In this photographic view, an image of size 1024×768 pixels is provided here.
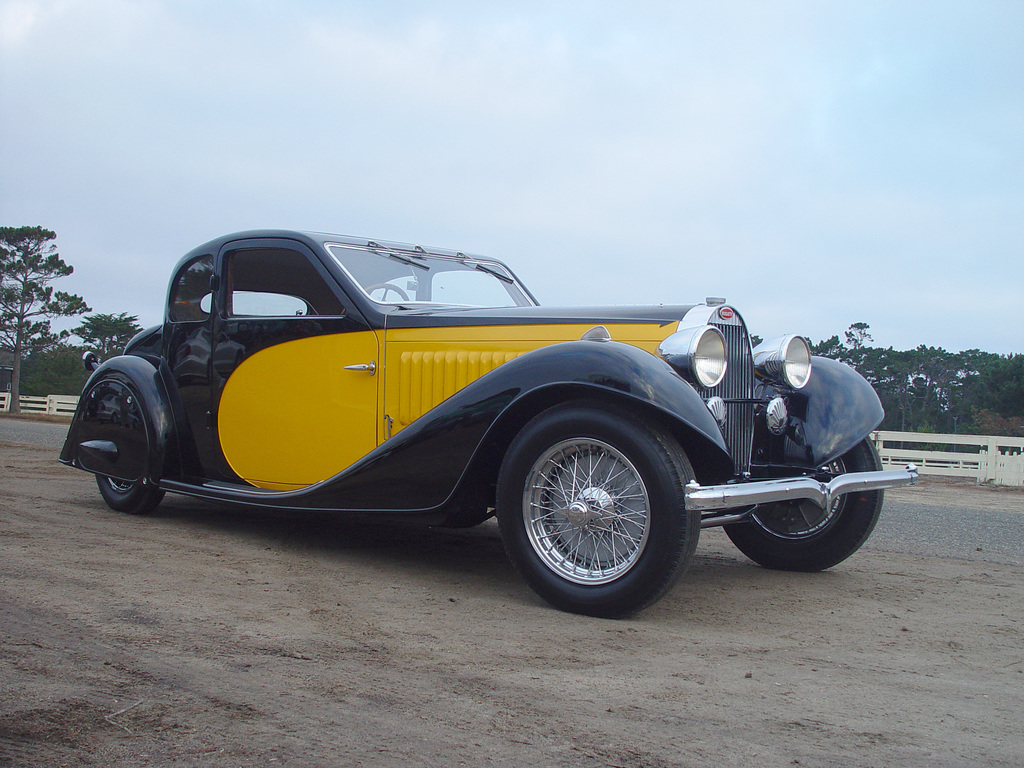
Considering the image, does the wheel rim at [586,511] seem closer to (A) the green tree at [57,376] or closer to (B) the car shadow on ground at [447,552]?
(B) the car shadow on ground at [447,552]

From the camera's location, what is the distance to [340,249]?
203 inches

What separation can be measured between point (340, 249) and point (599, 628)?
2.97 meters

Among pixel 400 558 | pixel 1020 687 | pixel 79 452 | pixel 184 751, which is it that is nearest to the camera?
pixel 184 751

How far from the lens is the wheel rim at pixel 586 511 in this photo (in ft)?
11.3

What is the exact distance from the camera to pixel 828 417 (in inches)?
174

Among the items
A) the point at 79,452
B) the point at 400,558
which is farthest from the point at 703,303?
the point at 79,452

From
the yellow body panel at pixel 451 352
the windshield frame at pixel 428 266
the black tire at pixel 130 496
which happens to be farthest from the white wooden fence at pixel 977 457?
the black tire at pixel 130 496

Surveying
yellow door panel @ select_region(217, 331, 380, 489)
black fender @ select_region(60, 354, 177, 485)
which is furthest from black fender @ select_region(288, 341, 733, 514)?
black fender @ select_region(60, 354, 177, 485)

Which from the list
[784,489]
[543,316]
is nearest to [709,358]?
[784,489]

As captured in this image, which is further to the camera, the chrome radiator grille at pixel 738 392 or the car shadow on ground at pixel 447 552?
the chrome radiator grille at pixel 738 392

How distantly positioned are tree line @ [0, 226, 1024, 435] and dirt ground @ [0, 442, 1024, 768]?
38.6 m

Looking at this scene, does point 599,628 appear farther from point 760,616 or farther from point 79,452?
point 79,452

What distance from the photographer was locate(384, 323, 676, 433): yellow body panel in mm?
4148

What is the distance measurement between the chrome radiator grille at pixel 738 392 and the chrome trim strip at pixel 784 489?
22.9 inches
